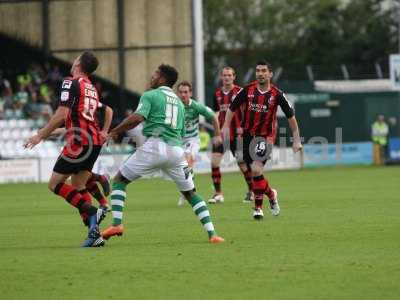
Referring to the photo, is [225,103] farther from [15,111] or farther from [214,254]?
[15,111]

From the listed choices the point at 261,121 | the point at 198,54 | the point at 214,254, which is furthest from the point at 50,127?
the point at 198,54

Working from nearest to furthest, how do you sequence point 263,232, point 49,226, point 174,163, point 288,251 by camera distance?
point 288,251, point 174,163, point 263,232, point 49,226

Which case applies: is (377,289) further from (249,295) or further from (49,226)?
(49,226)

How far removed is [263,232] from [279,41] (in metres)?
52.5

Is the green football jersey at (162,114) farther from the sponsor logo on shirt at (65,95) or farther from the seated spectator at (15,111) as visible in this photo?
the seated spectator at (15,111)

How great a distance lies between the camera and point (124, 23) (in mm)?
39375

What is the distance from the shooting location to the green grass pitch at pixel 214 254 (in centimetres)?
943

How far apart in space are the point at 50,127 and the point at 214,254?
8.06ft

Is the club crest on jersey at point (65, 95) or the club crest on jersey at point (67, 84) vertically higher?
the club crest on jersey at point (67, 84)

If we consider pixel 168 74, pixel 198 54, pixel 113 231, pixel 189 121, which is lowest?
pixel 113 231

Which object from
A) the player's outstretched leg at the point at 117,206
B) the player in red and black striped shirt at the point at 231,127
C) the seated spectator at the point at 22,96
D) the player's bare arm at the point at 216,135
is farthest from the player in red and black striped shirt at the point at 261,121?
the seated spectator at the point at 22,96

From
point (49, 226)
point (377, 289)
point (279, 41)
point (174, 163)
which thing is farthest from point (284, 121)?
point (377, 289)

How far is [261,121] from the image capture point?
1683cm

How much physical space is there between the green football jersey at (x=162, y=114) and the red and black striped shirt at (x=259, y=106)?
13.0 feet
